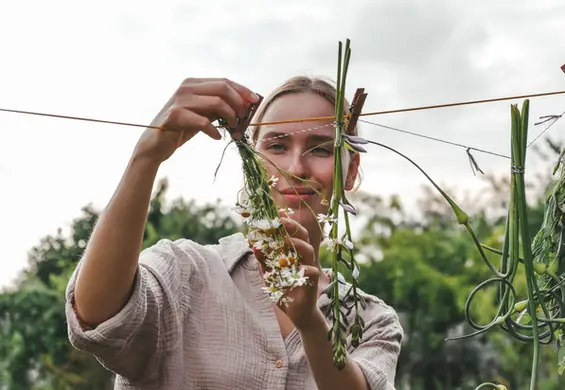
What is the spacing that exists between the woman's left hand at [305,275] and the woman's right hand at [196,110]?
0.19 m

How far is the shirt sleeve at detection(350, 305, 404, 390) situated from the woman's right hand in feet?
1.99

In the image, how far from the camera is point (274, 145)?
5.68 ft

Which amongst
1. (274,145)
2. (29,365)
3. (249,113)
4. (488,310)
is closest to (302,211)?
(274,145)

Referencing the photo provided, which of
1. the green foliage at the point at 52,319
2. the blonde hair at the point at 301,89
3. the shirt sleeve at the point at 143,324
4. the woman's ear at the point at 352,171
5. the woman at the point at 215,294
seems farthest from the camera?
the green foliage at the point at 52,319

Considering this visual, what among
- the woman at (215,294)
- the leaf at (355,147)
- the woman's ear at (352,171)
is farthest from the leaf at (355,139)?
the woman's ear at (352,171)

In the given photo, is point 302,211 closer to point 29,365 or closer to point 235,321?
point 235,321

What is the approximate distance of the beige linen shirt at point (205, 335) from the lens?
1.59 metres

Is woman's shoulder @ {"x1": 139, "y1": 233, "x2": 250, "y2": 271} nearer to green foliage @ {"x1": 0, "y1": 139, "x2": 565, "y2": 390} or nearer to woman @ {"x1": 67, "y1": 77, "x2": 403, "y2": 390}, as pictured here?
woman @ {"x1": 67, "y1": 77, "x2": 403, "y2": 390}

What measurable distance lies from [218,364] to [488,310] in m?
4.86

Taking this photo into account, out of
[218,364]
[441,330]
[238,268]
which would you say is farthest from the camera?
[441,330]

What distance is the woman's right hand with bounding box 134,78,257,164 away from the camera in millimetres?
1331

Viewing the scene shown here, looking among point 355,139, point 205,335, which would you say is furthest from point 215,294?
point 355,139

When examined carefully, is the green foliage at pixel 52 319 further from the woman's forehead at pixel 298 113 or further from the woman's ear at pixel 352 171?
the woman's forehead at pixel 298 113

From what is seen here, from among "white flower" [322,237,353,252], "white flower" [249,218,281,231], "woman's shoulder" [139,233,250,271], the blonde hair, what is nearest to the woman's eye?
the blonde hair
